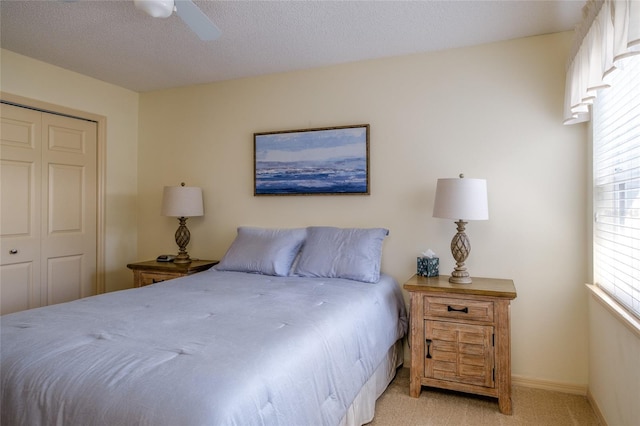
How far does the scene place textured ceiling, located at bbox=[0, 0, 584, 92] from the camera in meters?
2.39

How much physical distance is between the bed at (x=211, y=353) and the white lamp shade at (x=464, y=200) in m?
0.64

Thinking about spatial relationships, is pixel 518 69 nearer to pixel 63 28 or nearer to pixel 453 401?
pixel 453 401

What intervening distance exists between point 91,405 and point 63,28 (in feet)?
8.57

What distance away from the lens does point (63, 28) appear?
2.69m

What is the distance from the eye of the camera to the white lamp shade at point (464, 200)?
2.51 m

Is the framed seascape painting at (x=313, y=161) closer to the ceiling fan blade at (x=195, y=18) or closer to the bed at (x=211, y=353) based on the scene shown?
the bed at (x=211, y=353)

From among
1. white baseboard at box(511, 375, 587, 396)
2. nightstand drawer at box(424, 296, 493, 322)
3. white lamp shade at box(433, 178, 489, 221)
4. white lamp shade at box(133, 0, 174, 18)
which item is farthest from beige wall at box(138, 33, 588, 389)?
white lamp shade at box(133, 0, 174, 18)

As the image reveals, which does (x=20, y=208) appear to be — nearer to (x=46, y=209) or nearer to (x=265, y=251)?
(x=46, y=209)

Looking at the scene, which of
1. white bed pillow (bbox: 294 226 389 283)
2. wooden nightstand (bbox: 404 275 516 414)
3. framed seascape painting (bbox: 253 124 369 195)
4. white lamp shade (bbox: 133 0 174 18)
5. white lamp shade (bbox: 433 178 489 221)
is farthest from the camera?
framed seascape painting (bbox: 253 124 369 195)

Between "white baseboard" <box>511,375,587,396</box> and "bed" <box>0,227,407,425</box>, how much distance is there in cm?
91

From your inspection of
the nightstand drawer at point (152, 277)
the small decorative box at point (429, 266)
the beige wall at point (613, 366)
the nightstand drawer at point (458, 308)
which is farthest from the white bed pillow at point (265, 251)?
the beige wall at point (613, 366)

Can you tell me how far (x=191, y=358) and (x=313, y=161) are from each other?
2.26 meters

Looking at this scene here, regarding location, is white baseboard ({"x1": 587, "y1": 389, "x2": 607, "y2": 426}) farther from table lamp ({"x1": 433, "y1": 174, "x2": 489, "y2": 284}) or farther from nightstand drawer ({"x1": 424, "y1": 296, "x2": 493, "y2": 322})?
table lamp ({"x1": 433, "y1": 174, "x2": 489, "y2": 284})

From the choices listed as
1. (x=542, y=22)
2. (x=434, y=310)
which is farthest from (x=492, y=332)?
(x=542, y=22)
